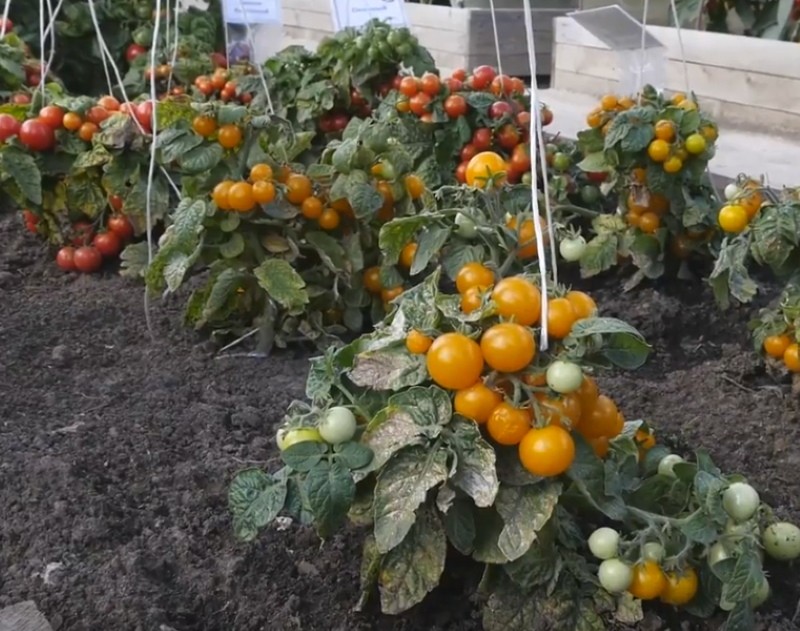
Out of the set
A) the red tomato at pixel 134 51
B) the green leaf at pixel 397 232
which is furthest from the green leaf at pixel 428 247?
the red tomato at pixel 134 51

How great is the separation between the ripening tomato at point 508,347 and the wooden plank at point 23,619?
1.94ft

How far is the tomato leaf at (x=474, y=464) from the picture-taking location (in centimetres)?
94

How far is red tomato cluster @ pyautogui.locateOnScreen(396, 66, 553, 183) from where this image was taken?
224cm

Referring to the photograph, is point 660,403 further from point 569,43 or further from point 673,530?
point 569,43

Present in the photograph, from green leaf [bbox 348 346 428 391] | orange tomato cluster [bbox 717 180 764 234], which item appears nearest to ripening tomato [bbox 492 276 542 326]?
green leaf [bbox 348 346 428 391]

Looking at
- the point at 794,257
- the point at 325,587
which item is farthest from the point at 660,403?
the point at 325,587

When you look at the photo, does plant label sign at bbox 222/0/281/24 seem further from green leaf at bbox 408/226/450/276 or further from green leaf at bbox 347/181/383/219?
green leaf at bbox 408/226/450/276

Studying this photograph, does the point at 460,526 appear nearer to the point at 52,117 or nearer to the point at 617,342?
the point at 617,342

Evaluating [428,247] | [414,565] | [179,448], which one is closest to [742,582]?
[414,565]

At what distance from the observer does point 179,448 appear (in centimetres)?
152

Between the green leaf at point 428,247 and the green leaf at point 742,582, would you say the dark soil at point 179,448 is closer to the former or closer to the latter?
the green leaf at point 742,582

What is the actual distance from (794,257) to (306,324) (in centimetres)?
92

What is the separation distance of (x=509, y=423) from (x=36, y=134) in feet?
5.22

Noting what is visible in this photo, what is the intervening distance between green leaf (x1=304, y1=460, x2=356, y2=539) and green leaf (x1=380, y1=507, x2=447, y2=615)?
3.5 inches
